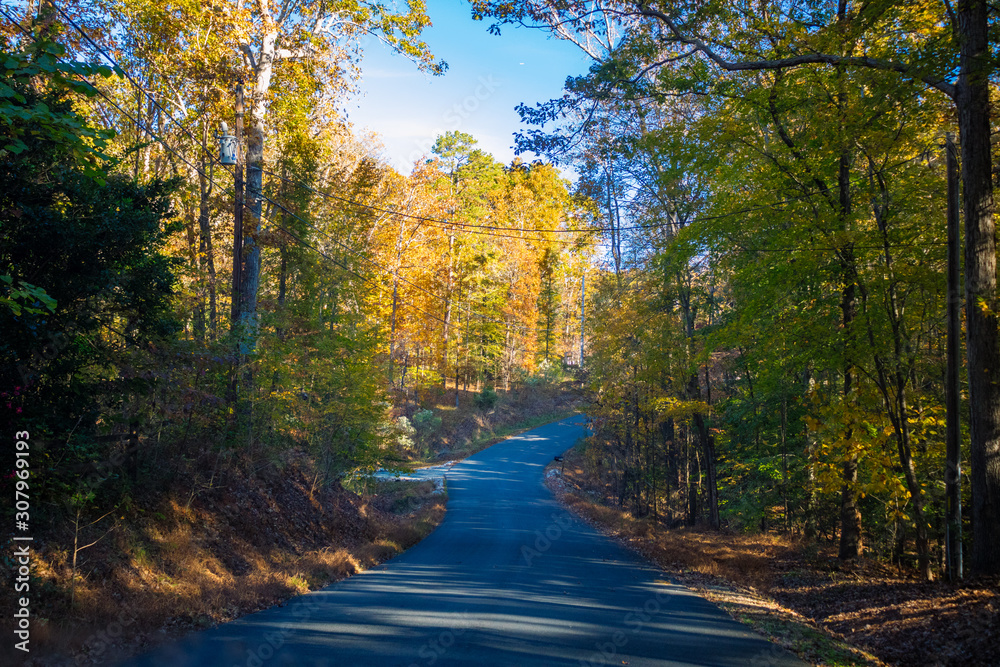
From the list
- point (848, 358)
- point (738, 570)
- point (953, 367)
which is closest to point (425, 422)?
point (738, 570)

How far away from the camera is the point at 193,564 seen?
8477 mm

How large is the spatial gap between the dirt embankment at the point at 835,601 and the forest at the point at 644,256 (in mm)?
853

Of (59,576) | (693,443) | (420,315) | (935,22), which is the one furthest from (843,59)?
Result: (420,315)

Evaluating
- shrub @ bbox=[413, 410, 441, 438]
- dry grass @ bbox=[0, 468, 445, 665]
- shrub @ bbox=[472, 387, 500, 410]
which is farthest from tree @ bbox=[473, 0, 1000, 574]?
shrub @ bbox=[472, 387, 500, 410]

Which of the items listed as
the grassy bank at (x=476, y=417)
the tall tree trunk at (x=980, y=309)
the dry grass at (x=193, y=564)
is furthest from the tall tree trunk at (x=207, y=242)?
the grassy bank at (x=476, y=417)

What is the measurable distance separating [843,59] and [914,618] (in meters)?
8.32

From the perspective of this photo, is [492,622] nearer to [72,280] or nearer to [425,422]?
[72,280]

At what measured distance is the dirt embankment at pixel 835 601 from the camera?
6820mm

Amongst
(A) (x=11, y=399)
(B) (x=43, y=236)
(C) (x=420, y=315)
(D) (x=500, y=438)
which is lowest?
(D) (x=500, y=438)

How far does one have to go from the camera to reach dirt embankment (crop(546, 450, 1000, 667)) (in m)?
6.82

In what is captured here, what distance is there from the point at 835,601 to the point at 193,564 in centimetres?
1017

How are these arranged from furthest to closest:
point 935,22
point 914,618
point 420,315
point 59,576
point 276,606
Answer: point 420,315 → point 935,22 → point 276,606 → point 914,618 → point 59,576

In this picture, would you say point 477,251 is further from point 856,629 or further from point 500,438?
point 856,629

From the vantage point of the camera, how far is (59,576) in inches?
257
